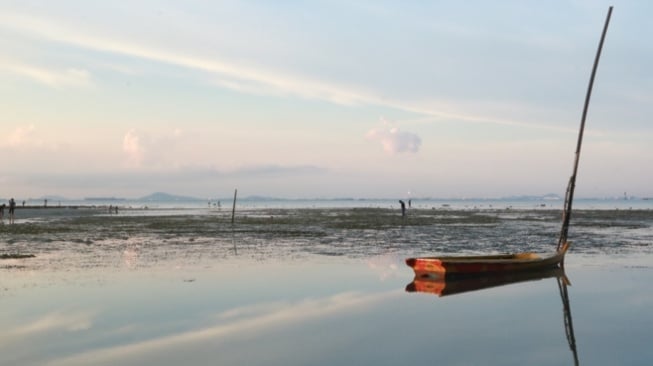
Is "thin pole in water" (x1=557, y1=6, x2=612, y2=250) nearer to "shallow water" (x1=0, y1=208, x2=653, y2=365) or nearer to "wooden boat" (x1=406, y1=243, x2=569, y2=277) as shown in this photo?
"shallow water" (x1=0, y1=208, x2=653, y2=365)

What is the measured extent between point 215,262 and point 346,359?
576 inches

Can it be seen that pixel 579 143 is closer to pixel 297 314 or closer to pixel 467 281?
pixel 467 281

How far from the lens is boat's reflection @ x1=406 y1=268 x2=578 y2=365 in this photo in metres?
17.5

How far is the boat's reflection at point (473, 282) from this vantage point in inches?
688

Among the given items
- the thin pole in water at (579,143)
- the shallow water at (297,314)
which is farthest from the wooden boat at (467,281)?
the thin pole in water at (579,143)

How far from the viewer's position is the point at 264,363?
9.89 metres

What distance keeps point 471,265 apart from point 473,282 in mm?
695

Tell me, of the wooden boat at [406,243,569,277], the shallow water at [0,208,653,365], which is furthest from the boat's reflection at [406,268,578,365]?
the shallow water at [0,208,653,365]

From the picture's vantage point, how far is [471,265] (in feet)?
64.0

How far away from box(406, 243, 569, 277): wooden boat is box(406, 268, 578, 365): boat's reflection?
15 cm

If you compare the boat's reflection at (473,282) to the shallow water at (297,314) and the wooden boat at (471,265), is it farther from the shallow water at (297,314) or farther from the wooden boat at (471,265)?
the shallow water at (297,314)

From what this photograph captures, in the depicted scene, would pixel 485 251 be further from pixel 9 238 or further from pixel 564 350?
pixel 9 238

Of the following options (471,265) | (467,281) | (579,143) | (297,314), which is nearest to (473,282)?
(467,281)

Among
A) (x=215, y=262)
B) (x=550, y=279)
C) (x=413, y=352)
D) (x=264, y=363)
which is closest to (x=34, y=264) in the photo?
(x=215, y=262)
